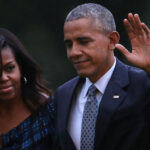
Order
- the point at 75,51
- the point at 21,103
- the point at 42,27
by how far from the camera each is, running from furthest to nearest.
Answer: the point at 42,27 < the point at 21,103 < the point at 75,51

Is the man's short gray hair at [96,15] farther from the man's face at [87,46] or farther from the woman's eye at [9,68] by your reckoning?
the woman's eye at [9,68]

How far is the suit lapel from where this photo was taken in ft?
8.88

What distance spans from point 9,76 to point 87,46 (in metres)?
0.64

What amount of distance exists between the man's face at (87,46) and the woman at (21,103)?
520 mm

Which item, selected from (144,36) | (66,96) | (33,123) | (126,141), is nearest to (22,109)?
(33,123)

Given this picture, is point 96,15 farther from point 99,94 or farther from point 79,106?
point 79,106

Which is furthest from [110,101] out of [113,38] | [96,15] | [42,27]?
[42,27]

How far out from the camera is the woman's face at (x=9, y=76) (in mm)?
3049

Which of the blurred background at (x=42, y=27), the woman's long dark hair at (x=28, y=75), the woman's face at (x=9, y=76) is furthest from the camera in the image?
the blurred background at (x=42, y=27)

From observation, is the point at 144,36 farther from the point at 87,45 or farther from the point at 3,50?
the point at 3,50

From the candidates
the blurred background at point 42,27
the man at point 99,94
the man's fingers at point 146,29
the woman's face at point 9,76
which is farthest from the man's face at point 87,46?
the blurred background at point 42,27

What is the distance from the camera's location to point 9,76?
10.0ft

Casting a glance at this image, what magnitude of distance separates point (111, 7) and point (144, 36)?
23.1ft

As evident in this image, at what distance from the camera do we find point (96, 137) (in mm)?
2738
